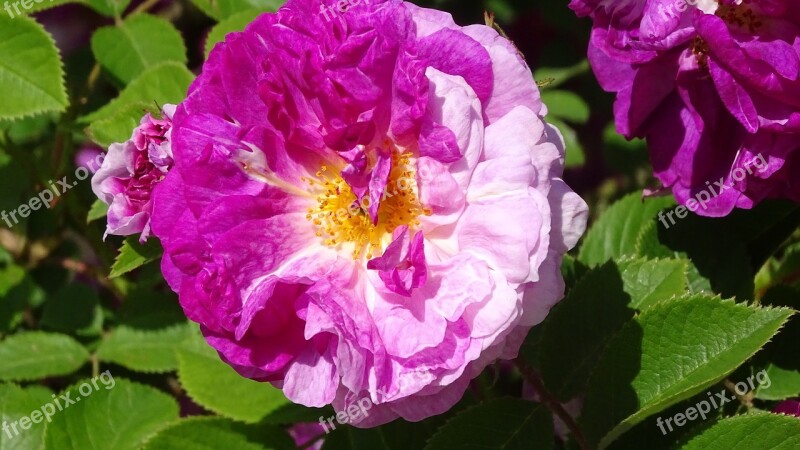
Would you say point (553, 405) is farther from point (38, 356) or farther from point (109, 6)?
point (109, 6)

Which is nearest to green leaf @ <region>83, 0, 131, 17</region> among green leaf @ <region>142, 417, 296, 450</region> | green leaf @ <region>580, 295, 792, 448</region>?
green leaf @ <region>142, 417, 296, 450</region>

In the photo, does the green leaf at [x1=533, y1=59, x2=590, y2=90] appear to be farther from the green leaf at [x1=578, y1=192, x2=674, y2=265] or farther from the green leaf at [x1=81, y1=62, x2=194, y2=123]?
the green leaf at [x1=81, y1=62, x2=194, y2=123]

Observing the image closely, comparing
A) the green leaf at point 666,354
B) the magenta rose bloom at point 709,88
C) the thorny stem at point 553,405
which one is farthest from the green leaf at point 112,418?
the magenta rose bloom at point 709,88

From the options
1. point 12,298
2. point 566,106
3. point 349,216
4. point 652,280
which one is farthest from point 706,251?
point 12,298

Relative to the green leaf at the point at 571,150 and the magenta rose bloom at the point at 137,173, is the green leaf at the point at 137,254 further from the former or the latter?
the green leaf at the point at 571,150

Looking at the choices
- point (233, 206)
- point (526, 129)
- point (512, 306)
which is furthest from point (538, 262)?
point (233, 206)
